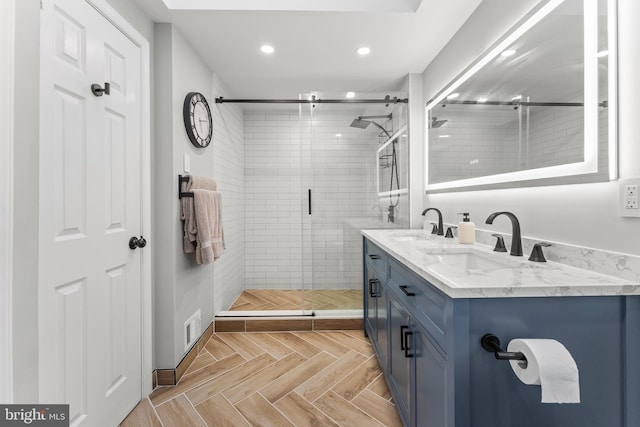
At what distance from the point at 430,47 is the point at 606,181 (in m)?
1.67

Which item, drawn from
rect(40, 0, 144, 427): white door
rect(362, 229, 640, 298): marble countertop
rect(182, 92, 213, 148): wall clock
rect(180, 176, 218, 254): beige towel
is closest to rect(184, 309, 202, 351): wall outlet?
rect(40, 0, 144, 427): white door

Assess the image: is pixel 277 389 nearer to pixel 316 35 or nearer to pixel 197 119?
pixel 197 119

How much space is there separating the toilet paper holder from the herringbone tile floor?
1.03m

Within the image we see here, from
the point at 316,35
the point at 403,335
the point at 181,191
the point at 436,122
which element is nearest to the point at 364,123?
the point at 436,122

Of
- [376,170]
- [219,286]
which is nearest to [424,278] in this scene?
[376,170]

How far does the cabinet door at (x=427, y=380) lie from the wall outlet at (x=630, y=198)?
76cm

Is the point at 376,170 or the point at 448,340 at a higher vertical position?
the point at 376,170

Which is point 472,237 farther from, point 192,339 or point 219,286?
point 219,286

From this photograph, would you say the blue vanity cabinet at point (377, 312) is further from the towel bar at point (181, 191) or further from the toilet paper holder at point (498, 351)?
the towel bar at point (181, 191)

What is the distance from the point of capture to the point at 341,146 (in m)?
2.73

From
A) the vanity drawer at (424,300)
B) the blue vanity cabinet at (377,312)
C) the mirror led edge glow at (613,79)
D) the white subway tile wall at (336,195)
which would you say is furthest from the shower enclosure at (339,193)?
the mirror led edge glow at (613,79)

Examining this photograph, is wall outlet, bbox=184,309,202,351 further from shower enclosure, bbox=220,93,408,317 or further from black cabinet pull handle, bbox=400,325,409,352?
black cabinet pull handle, bbox=400,325,409,352

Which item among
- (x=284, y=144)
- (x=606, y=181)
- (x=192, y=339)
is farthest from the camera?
(x=284, y=144)

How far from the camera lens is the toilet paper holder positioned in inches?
30.7
